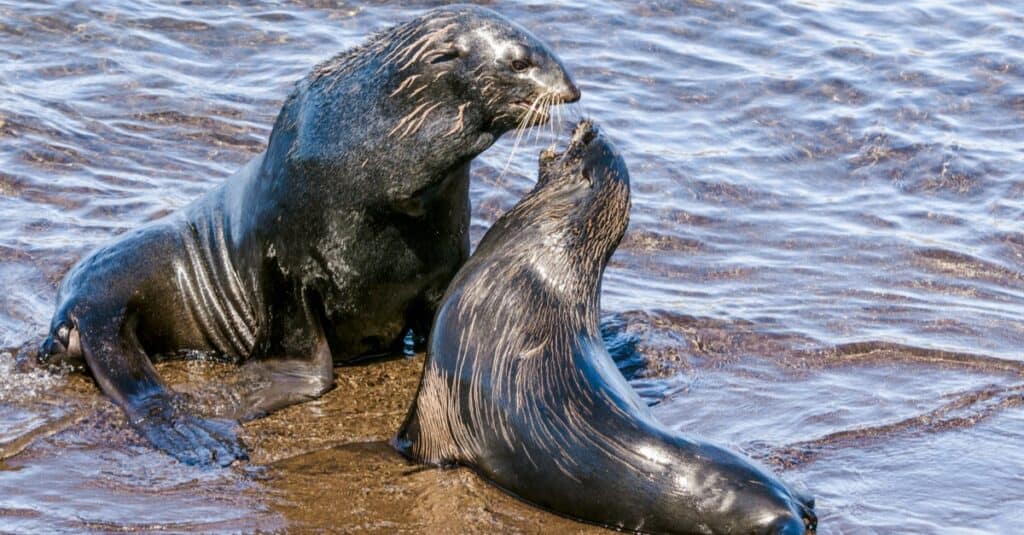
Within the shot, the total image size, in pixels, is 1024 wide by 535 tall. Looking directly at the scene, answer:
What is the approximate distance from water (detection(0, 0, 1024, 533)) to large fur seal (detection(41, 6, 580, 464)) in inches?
10.5

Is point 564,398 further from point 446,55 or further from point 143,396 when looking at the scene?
point 143,396

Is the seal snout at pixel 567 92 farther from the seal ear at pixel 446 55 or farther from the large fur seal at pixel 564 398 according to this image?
the seal ear at pixel 446 55

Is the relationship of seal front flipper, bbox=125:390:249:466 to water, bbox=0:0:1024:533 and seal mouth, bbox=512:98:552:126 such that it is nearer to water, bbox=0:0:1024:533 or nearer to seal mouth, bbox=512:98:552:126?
water, bbox=0:0:1024:533

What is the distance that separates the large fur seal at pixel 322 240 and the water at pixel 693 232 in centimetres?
27

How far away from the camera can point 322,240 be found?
8.43m

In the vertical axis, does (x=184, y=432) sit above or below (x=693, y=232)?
below

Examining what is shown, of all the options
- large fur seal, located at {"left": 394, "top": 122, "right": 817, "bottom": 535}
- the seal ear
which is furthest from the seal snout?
the seal ear

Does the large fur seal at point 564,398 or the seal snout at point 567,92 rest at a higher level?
the seal snout at point 567,92

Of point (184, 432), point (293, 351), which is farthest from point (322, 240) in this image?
point (184, 432)

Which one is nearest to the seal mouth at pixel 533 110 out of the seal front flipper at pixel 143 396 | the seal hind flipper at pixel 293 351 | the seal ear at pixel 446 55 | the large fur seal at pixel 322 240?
the large fur seal at pixel 322 240

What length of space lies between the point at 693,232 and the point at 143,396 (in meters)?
4.83

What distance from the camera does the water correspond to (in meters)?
7.27

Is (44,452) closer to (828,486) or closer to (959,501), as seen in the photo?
(828,486)

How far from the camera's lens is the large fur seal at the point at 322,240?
8023mm
